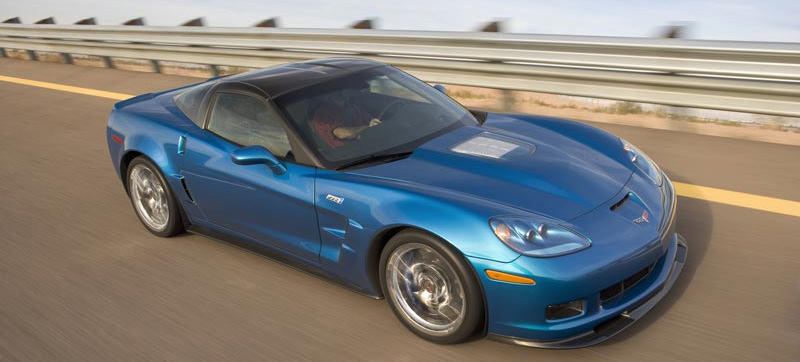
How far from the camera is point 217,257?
4691 millimetres

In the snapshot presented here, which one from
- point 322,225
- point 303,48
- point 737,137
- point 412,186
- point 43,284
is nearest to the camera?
point 412,186

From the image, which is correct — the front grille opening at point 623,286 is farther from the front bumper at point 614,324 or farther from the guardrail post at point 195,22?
the guardrail post at point 195,22

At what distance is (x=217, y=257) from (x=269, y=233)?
0.67m

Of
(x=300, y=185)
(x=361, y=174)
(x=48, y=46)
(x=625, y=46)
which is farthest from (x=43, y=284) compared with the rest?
(x=48, y=46)

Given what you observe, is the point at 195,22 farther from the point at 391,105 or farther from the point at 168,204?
the point at 391,105

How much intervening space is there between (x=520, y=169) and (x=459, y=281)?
2.57ft

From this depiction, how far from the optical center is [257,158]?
3.99 m

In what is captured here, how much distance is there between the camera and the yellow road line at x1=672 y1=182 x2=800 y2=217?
187 inches

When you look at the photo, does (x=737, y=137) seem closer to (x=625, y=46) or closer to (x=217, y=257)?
(x=625, y=46)

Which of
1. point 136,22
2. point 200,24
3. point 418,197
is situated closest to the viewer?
point 418,197

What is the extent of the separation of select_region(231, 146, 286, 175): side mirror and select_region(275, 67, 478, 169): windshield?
21cm

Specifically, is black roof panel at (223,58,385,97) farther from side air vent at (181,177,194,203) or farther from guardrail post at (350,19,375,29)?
guardrail post at (350,19,375,29)

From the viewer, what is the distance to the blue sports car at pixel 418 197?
3.19 metres

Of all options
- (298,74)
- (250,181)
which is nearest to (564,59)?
(298,74)
